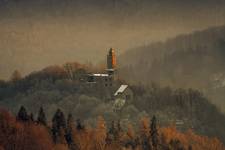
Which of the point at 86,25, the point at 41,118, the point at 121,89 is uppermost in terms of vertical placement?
the point at 86,25

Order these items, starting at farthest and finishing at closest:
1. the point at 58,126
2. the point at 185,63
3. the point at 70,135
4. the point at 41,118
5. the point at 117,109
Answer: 1. the point at 185,63
2. the point at 117,109
3. the point at 41,118
4. the point at 58,126
5. the point at 70,135

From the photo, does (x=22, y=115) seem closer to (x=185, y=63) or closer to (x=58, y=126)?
(x=58, y=126)

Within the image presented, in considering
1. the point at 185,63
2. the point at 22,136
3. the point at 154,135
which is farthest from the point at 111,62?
the point at 22,136

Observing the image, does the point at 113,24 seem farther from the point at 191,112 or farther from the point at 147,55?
the point at 191,112

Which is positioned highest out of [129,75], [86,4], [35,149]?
[86,4]

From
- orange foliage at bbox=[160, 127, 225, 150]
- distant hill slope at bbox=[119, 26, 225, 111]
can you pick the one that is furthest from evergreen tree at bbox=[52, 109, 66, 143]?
distant hill slope at bbox=[119, 26, 225, 111]

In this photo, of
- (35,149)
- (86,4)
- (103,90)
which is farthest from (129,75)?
(35,149)

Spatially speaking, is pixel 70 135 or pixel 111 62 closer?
pixel 70 135
